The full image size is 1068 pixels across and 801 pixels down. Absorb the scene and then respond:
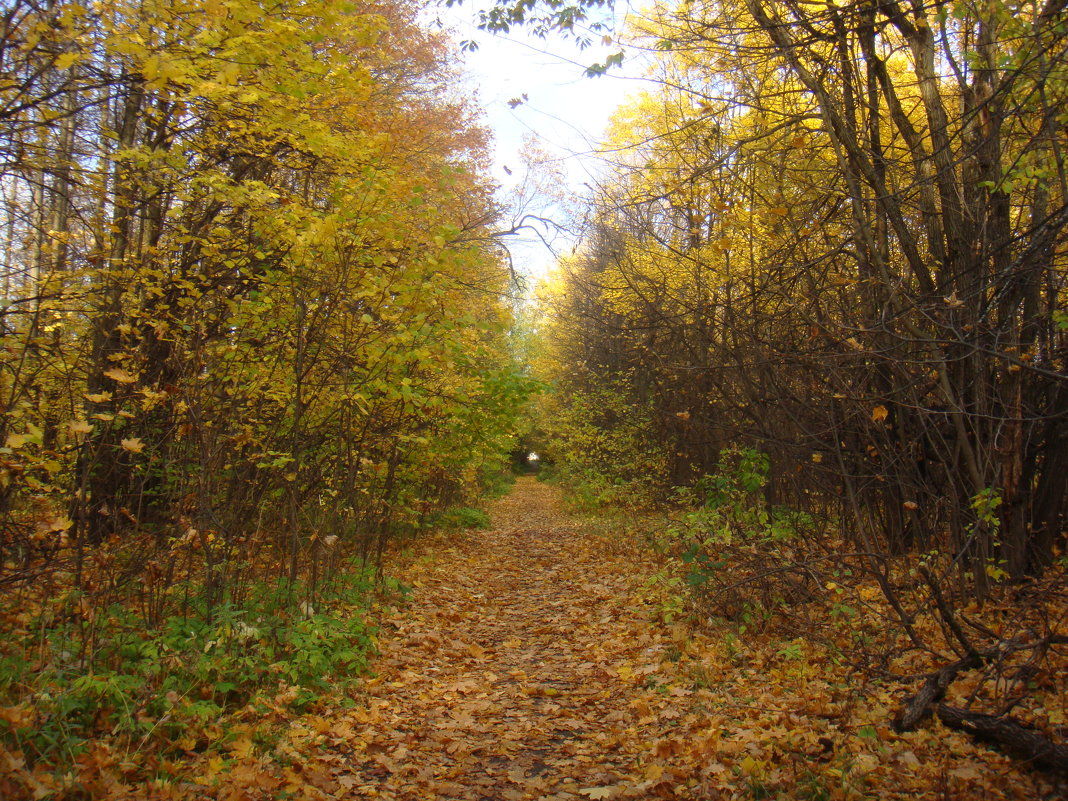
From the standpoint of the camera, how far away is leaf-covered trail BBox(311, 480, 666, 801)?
13.8ft

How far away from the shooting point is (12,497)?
15.7 ft

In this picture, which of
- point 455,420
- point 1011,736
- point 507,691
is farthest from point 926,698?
point 455,420

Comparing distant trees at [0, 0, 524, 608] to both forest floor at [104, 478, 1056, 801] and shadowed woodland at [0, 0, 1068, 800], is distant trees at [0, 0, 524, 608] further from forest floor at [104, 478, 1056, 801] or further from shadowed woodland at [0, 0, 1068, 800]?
forest floor at [104, 478, 1056, 801]

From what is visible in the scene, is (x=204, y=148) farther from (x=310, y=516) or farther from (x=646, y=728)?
(x=646, y=728)

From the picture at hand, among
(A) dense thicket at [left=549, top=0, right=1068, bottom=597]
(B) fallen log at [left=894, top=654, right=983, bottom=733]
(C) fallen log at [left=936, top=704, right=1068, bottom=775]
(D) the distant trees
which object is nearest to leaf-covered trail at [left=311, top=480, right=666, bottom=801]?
(D) the distant trees

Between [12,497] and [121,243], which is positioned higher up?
[121,243]

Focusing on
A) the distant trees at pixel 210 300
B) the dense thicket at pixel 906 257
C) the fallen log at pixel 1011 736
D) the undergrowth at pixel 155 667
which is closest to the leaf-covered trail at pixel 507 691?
the undergrowth at pixel 155 667

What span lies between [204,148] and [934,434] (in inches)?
305

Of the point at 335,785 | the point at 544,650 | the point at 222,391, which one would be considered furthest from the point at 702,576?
the point at 222,391

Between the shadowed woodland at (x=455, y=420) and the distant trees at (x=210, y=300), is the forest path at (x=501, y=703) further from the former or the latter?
the distant trees at (x=210, y=300)

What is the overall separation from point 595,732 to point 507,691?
3.68 ft

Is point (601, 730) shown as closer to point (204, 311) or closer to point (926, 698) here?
point (926, 698)

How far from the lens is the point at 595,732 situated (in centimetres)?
483

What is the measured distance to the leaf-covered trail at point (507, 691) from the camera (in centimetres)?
421
